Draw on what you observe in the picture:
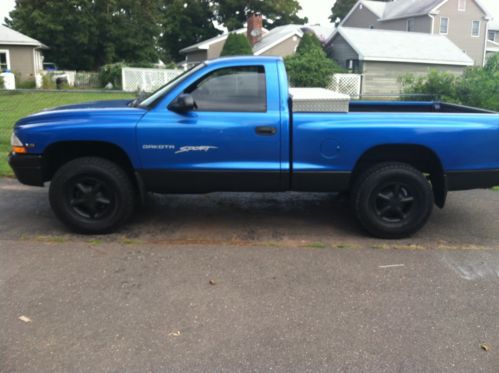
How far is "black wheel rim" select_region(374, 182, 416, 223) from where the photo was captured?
5.28m

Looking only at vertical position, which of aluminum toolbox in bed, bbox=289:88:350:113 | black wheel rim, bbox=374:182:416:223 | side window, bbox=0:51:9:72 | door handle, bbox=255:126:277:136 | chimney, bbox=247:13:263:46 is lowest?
black wheel rim, bbox=374:182:416:223

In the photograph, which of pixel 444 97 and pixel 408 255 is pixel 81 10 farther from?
pixel 408 255

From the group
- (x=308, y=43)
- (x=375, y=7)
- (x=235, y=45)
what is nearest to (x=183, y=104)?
(x=308, y=43)

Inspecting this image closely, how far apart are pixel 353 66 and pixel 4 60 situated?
22.6 m

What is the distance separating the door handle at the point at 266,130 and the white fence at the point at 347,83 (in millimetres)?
20917

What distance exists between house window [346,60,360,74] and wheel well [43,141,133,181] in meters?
27.8

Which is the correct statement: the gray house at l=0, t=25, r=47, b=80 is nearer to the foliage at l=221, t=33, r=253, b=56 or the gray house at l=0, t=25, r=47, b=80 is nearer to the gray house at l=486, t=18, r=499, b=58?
the foliage at l=221, t=33, r=253, b=56

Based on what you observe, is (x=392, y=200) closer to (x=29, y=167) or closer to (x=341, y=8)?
(x=29, y=167)

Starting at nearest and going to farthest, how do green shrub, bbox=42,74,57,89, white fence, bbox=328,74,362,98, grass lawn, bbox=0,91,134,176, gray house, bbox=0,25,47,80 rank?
1. grass lawn, bbox=0,91,134,176
2. white fence, bbox=328,74,362,98
3. green shrub, bbox=42,74,57,89
4. gray house, bbox=0,25,47,80

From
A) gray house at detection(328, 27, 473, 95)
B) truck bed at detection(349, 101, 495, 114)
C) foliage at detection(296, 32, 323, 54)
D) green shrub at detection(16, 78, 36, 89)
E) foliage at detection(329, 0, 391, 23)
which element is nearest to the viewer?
truck bed at detection(349, 101, 495, 114)

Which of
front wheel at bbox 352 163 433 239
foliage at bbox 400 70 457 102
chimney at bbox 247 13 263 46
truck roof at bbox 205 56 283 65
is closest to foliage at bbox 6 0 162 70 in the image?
chimney at bbox 247 13 263 46

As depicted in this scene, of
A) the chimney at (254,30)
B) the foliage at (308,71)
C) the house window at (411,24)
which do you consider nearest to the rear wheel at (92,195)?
the foliage at (308,71)

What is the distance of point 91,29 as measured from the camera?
40.7m

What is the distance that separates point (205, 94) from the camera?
5.18 metres
